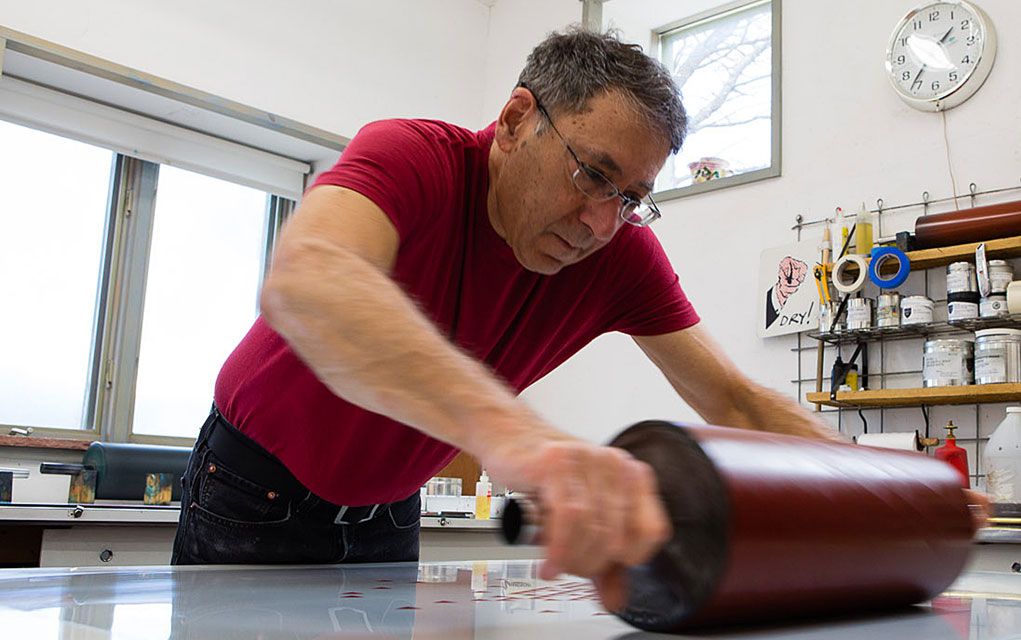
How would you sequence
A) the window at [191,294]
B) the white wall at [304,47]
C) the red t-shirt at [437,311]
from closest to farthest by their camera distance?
the red t-shirt at [437,311] < the white wall at [304,47] < the window at [191,294]

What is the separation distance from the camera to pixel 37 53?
10.6 ft

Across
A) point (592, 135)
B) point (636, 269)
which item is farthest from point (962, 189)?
point (592, 135)

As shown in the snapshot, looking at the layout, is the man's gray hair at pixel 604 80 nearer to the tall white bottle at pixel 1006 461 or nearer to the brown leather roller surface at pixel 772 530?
the brown leather roller surface at pixel 772 530

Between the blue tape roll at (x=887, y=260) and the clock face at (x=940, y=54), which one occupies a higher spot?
the clock face at (x=940, y=54)

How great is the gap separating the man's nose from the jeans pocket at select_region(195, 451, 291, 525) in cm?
58

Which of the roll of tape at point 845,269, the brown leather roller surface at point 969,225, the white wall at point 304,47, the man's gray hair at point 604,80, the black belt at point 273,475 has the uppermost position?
the white wall at point 304,47

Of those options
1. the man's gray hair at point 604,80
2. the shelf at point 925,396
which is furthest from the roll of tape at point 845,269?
the man's gray hair at point 604,80

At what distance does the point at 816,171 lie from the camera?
10.7 ft

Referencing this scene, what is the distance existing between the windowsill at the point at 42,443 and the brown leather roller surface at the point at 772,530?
10.1 feet

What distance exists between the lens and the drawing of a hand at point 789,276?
317 centimetres

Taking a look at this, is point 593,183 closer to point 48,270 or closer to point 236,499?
point 236,499

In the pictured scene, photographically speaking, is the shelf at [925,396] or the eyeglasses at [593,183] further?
the shelf at [925,396]

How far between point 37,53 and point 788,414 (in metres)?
3.03

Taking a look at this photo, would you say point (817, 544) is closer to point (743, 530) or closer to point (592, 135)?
point (743, 530)
